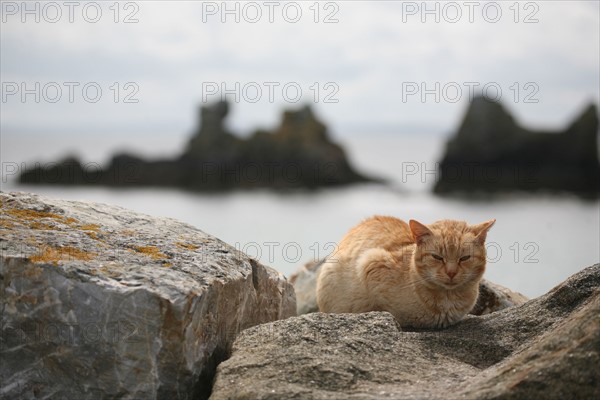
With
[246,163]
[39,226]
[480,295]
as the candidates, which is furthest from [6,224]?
[246,163]

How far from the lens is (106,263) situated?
5191 mm

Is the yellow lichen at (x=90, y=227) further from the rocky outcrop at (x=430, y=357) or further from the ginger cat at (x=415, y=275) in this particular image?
the ginger cat at (x=415, y=275)

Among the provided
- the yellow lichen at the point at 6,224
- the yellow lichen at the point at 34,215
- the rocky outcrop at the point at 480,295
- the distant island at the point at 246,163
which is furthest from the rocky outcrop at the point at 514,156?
the yellow lichen at the point at 6,224

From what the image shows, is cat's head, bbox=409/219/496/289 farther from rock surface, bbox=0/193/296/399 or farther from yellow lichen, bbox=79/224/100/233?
yellow lichen, bbox=79/224/100/233

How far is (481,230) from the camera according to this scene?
6.45 m

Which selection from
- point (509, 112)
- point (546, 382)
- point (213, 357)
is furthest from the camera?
point (509, 112)

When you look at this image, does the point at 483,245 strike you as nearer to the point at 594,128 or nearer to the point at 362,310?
the point at 362,310

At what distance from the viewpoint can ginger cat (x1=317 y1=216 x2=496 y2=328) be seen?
21.0ft

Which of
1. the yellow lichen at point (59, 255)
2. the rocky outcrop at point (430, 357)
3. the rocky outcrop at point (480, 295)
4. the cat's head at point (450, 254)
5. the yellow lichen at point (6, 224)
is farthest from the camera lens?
the rocky outcrop at point (480, 295)

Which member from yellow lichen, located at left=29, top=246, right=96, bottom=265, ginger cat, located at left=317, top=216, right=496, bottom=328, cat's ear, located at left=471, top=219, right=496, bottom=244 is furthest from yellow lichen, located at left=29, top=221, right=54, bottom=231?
cat's ear, located at left=471, top=219, right=496, bottom=244

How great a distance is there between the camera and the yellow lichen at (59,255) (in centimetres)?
502

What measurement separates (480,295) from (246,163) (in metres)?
16.4

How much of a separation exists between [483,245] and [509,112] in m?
14.6

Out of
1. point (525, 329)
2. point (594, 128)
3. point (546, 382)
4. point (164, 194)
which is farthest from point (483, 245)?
point (164, 194)
